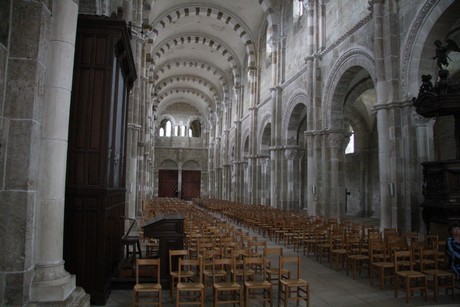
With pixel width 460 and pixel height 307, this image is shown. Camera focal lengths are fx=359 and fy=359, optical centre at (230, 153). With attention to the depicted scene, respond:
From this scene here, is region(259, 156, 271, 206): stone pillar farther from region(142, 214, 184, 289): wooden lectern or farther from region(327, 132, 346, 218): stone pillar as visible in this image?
region(142, 214, 184, 289): wooden lectern

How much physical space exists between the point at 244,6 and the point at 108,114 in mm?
23728

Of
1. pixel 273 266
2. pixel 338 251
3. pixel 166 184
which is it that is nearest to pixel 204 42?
pixel 166 184

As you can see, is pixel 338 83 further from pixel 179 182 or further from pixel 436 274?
pixel 179 182

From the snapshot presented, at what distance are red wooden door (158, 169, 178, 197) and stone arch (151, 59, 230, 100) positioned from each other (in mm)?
15255

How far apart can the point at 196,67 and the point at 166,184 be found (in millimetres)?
17362

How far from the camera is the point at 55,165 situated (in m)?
4.16

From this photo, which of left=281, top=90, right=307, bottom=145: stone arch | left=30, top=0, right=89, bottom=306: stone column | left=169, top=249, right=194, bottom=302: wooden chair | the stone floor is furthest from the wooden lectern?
left=281, top=90, right=307, bottom=145: stone arch

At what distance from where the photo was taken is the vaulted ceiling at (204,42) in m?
27.0

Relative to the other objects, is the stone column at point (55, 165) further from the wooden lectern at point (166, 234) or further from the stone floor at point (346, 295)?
the wooden lectern at point (166, 234)

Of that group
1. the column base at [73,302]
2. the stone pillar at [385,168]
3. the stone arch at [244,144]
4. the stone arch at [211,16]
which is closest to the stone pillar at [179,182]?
the stone arch at [244,144]

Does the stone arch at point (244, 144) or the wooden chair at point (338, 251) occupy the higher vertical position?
the stone arch at point (244, 144)

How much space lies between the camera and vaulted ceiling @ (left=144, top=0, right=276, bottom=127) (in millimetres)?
27031

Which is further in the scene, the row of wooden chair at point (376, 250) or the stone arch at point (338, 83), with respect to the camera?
the stone arch at point (338, 83)

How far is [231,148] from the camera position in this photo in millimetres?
37969
